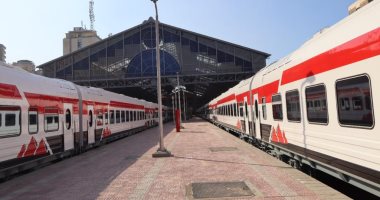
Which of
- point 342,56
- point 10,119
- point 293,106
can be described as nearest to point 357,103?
point 342,56

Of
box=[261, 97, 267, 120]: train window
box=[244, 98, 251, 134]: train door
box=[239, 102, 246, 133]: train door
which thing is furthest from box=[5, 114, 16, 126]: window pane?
box=[239, 102, 246, 133]: train door

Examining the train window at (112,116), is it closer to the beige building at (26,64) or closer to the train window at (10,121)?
the train window at (10,121)

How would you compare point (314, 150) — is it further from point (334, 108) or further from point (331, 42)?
point (331, 42)

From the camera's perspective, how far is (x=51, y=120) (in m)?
14.3

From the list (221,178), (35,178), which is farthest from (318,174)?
(35,178)

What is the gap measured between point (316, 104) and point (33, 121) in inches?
353

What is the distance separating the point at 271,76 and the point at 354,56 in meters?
6.40

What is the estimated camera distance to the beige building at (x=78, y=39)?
132 meters

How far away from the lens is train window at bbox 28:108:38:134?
12.4 m

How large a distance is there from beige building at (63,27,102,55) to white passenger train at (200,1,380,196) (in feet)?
419

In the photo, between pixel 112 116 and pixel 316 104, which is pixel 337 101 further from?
pixel 112 116

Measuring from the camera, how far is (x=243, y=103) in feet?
66.3

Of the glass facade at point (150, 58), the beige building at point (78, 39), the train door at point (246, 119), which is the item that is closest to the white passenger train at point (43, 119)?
the train door at point (246, 119)

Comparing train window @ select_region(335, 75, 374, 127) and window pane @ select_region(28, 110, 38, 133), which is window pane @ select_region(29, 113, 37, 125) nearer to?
window pane @ select_region(28, 110, 38, 133)
